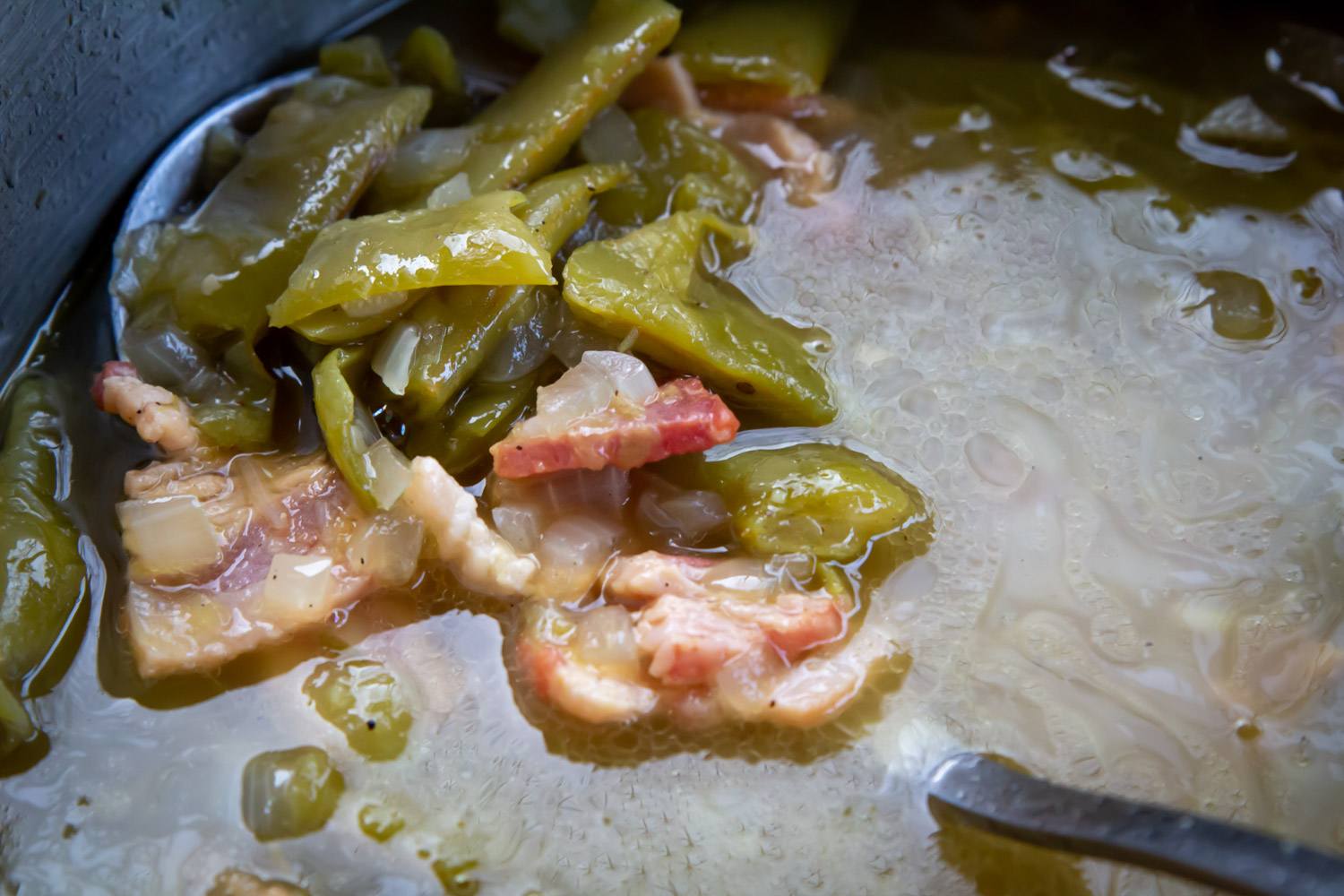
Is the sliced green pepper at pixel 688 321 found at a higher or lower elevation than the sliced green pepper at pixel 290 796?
higher

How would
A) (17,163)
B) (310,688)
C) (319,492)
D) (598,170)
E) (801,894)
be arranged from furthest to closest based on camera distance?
(598,170) < (17,163) < (319,492) < (310,688) < (801,894)

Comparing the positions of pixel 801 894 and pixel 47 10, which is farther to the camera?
pixel 47 10

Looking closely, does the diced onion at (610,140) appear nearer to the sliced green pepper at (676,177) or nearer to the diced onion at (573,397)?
the sliced green pepper at (676,177)

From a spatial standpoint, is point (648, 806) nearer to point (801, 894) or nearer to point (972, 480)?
point (801, 894)

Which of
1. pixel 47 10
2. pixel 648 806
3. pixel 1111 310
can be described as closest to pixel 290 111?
pixel 47 10

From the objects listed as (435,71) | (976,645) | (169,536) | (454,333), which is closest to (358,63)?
(435,71)

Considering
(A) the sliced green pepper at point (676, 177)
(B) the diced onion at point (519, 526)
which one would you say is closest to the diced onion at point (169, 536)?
(B) the diced onion at point (519, 526)
